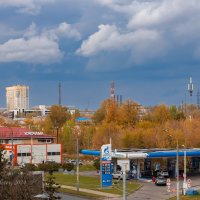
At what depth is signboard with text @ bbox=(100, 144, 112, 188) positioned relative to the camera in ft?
186

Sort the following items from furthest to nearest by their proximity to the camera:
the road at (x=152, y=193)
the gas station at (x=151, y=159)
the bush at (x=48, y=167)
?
the bush at (x=48, y=167)
the gas station at (x=151, y=159)
the road at (x=152, y=193)

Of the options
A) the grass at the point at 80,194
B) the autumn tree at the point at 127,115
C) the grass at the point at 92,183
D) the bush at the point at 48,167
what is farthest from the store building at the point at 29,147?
the grass at the point at 80,194

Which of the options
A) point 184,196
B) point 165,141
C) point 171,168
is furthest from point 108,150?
point 165,141

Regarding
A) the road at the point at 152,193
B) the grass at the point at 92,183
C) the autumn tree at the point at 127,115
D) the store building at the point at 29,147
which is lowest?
the road at the point at 152,193

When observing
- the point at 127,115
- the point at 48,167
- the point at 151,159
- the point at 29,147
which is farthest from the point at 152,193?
the point at 127,115

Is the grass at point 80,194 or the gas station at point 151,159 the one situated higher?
the gas station at point 151,159

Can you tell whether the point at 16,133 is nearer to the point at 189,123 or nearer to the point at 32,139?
the point at 32,139

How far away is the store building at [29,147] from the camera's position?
93.8 m

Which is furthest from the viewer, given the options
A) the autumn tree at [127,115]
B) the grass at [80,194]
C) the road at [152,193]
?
the autumn tree at [127,115]

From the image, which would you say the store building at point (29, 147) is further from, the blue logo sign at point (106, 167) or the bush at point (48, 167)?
the blue logo sign at point (106, 167)

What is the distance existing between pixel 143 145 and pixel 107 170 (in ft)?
115

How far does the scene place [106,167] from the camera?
5762cm

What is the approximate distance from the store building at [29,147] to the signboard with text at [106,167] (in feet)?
116

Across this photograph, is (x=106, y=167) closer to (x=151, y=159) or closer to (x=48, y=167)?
(x=151, y=159)
